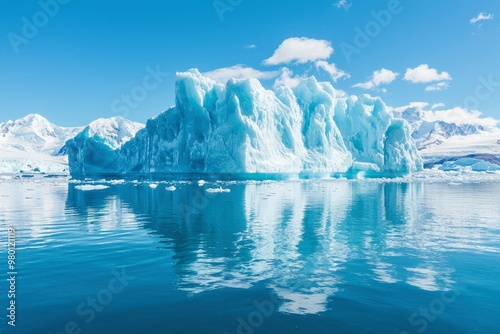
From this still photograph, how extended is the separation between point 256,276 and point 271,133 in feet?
145

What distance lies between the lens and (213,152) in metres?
48.9

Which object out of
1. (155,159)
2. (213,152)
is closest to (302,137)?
(213,152)

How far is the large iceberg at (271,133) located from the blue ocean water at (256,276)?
3215cm

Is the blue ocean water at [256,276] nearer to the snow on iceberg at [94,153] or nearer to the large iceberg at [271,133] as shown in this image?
the large iceberg at [271,133]

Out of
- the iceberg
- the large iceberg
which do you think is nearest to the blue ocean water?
the large iceberg

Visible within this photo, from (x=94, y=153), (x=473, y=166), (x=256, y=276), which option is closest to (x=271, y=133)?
(x=94, y=153)

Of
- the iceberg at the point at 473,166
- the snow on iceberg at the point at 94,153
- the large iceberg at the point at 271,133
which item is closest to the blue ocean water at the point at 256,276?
the large iceberg at the point at 271,133

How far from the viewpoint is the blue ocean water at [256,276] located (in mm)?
6246

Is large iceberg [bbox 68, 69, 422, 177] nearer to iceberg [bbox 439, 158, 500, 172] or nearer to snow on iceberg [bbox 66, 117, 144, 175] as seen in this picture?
snow on iceberg [bbox 66, 117, 144, 175]

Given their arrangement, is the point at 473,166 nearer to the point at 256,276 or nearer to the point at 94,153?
the point at 94,153

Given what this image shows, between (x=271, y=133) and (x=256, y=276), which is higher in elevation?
(x=271, y=133)

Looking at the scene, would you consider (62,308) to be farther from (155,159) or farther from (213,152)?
(155,159)

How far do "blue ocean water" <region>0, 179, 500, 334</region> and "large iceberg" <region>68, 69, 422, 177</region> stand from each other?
32.2 meters

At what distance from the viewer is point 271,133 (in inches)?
2051
